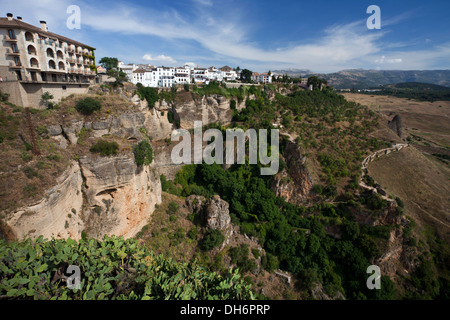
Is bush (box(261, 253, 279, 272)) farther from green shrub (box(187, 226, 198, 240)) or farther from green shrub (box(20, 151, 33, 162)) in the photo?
green shrub (box(20, 151, 33, 162))

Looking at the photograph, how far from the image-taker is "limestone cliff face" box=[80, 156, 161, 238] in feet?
63.1

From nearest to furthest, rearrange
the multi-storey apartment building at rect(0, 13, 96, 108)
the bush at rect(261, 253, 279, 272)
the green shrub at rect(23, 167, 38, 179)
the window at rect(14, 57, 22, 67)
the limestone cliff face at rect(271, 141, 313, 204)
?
the green shrub at rect(23, 167, 38, 179), the multi-storey apartment building at rect(0, 13, 96, 108), the window at rect(14, 57, 22, 67), the bush at rect(261, 253, 279, 272), the limestone cliff face at rect(271, 141, 313, 204)

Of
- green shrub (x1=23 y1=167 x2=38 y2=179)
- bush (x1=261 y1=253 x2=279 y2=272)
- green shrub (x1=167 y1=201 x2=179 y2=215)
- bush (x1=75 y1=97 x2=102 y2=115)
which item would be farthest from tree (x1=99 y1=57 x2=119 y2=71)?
bush (x1=261 y1=253 x2=279 y2=272)

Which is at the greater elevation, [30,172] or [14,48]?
[14,48]

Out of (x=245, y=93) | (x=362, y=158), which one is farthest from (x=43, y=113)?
(x=362, y=158)

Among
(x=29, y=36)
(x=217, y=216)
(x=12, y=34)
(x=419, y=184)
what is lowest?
(x=217, y=216)

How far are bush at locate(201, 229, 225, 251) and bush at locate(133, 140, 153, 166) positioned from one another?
36.2 feet

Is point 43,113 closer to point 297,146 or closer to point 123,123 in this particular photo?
point 123,123

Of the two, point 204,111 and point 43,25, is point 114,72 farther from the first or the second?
point 204,111

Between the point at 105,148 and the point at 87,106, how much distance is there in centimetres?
609

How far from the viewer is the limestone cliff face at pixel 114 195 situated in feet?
63.1

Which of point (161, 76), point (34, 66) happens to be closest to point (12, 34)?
point (34, 66)

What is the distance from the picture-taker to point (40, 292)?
729cm

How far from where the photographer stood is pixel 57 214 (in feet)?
51.3
